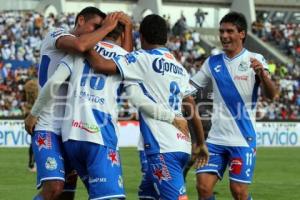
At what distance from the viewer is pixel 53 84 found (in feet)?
26.3

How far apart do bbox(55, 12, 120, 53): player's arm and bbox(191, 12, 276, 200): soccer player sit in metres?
2.41

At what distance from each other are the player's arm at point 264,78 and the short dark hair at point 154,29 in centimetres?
173

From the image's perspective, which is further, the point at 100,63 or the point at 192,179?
the point at 192,179

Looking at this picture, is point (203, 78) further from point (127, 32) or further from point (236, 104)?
point (127, 32)

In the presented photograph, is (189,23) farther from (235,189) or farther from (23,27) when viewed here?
(235,189)

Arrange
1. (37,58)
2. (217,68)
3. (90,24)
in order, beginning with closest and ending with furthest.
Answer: (90,24), (217,68), (37,58)

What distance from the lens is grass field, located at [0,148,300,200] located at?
46.9 ft

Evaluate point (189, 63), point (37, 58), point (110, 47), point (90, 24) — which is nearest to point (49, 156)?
point (110, 47)

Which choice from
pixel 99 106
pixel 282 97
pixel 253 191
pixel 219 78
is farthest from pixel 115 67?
pixel 282 97

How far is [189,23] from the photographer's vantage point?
50.1m

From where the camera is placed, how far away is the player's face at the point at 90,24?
27.0 feet

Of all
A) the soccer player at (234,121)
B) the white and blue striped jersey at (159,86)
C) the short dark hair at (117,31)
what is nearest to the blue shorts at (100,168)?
the white and blue striped jersey at (159,86)

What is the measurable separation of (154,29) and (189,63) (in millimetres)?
32946

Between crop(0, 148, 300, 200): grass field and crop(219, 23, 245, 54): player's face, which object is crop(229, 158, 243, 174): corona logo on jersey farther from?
crop(0, 148, 300, 200): grass field
